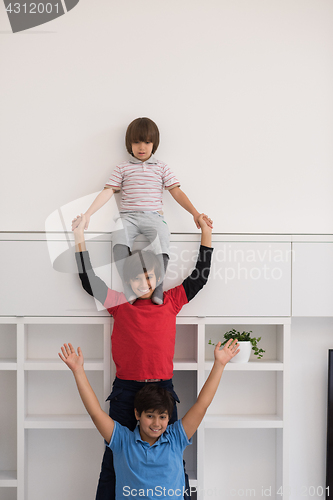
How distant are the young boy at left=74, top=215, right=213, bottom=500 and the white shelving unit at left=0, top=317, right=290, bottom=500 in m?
0.17

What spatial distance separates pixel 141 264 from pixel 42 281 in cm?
40

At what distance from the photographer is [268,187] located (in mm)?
1813

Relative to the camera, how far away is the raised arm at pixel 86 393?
4.41 feet

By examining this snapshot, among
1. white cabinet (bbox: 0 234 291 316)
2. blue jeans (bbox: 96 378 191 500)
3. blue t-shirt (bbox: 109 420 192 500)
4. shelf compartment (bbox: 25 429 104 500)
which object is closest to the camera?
blue t-shirt (bbox: 109 420 192 500)

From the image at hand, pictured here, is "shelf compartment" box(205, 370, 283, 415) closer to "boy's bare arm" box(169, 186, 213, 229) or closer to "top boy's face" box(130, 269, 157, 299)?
"top boy's face" box(130, 269, 157, 299)

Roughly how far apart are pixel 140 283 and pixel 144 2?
1218mm

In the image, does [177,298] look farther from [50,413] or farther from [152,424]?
[50,413]

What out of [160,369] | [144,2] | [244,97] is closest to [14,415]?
[160,369]

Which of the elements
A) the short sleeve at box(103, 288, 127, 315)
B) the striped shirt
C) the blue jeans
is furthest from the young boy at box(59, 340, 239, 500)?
the striped shirt

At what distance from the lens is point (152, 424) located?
4.49 feet

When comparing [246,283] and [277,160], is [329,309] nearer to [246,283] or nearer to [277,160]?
[246,283]

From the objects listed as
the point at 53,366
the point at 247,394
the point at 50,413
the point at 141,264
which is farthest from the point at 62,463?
the point at 141,264

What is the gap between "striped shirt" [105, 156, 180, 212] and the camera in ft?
5.49

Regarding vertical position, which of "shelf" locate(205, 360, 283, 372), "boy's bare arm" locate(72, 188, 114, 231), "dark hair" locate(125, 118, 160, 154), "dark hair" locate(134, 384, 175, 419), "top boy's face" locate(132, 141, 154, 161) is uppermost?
"dark hair" locate(125, 118, 160, 154)
